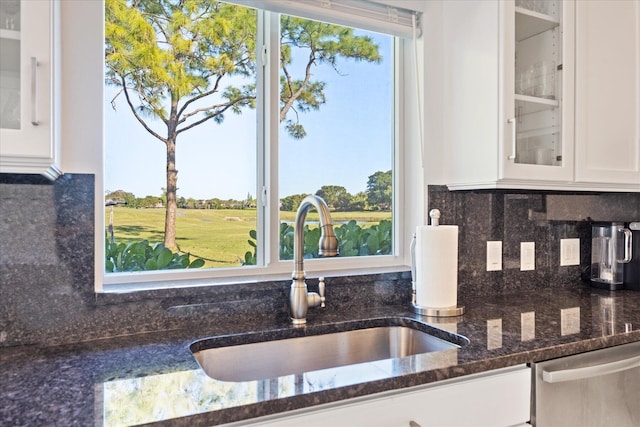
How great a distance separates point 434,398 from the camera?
1029 millimetres

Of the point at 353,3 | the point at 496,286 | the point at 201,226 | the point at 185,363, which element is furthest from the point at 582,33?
the point at 185,363

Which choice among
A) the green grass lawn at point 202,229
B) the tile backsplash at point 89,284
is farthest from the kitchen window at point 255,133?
the tile backsplash at point 89,284

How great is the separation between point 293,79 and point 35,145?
96cm

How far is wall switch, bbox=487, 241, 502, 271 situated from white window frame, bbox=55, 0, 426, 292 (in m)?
0.33

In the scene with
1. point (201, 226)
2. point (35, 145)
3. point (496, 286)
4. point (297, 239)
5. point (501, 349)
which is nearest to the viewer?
point (35, 145)

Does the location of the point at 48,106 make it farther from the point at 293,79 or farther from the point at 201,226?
the point at 293,79

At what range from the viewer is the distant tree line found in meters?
1.46

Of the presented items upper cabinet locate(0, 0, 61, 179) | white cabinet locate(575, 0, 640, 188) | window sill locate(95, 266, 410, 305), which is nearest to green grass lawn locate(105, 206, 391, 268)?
window sill locate(95, 266, 410, 305)

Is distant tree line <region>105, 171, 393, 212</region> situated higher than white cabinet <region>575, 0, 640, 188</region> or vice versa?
white cabinet <region>575, 0, 640, 188</region>

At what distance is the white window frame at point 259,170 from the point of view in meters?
1.26

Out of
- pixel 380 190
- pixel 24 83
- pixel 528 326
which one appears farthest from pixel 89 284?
pixel 528 326

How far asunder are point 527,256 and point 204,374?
59.5 inches

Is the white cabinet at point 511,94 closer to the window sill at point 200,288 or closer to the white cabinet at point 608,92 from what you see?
the white cabinet at point 608,92

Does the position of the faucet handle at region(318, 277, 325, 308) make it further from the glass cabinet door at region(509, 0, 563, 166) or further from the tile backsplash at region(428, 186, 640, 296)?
the glass cabinet door at region(509, 0, 563, 166)
